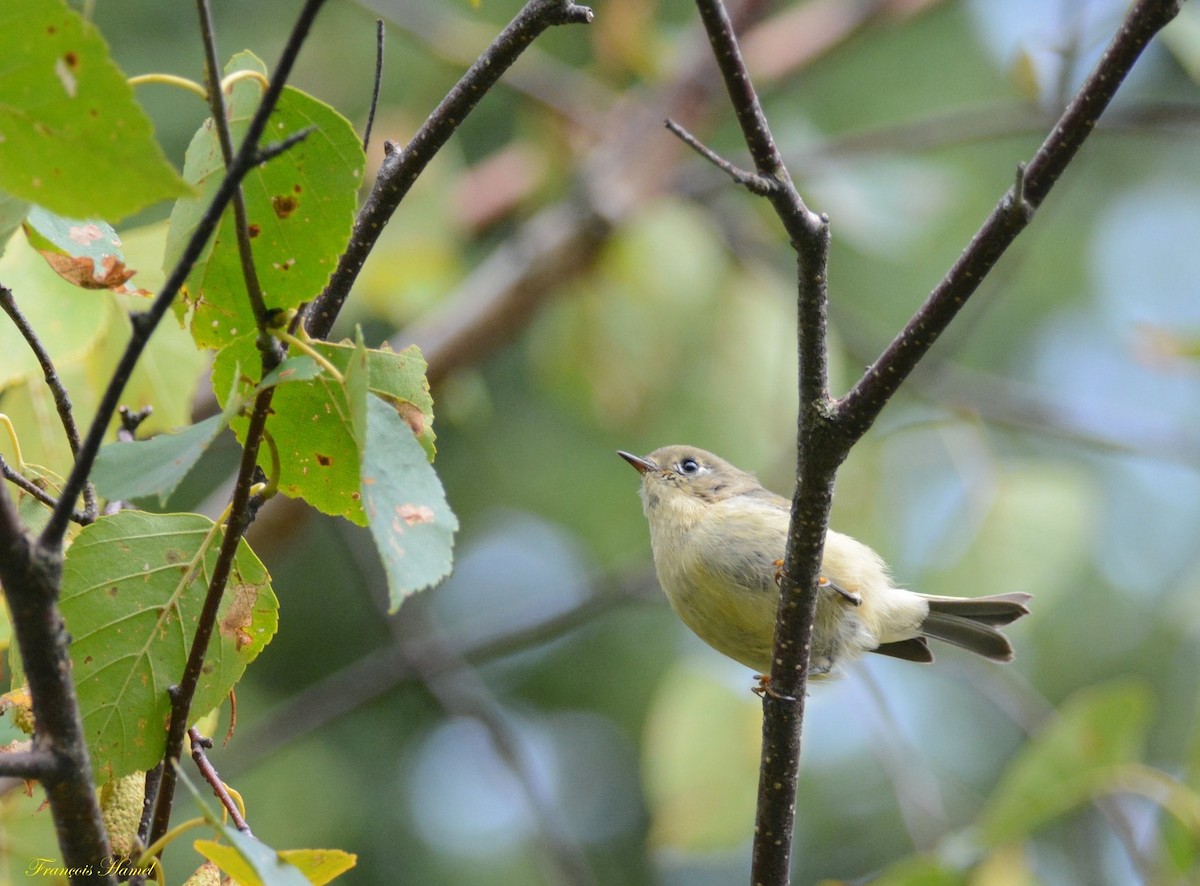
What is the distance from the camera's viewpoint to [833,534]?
3.75 m

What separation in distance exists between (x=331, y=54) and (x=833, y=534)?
12.6ft

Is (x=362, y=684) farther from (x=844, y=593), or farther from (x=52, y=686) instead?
(x=52, y=686)

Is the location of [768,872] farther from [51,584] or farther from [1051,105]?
[1051,105]

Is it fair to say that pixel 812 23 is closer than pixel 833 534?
No

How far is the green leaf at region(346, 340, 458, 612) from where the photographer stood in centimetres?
126

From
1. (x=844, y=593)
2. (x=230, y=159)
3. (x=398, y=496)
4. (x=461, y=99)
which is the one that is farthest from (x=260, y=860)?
(x=844, y=593)

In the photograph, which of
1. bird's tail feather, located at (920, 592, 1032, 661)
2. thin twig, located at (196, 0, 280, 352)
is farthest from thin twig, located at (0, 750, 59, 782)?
bird's tail feather, located at (920, 592, 1032, 661)

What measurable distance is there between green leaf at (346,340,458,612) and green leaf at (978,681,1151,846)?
8.61 feet

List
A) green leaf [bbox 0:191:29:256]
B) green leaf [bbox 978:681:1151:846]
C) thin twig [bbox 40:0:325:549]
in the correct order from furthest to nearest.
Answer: green leaf [bbox 978:681:1151:846] → green leaf [bbox 0:191:29:256] → thin twig [bbox 40:0:325:549]

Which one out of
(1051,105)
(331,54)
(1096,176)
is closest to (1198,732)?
(1051,105)

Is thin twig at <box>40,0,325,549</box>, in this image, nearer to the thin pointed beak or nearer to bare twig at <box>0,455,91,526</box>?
bare twig at <box>0,455,91,526</box>

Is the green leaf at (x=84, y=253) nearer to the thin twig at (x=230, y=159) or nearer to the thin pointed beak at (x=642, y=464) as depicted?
the thin twig at (x=230, y=159)

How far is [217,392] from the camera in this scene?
1540 millimetres

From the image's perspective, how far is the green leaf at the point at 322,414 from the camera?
150cm
